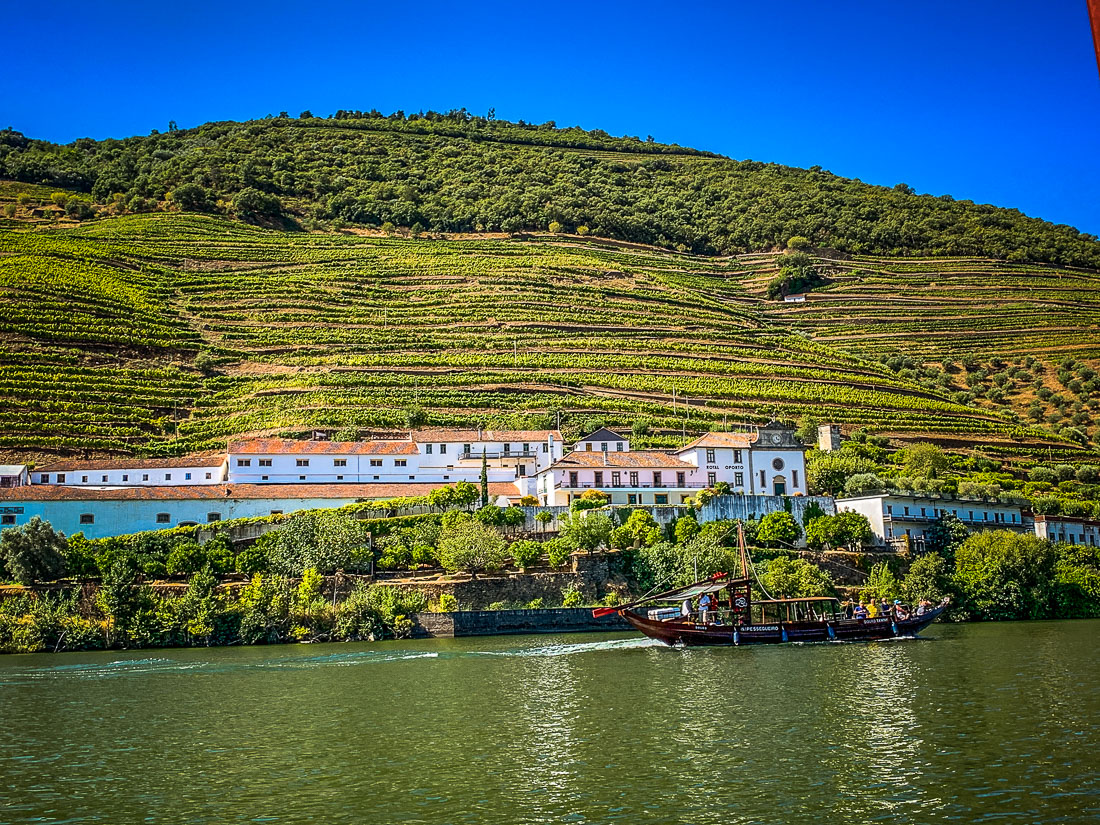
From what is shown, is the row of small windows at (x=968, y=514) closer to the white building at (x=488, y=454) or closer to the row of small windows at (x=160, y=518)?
the white building at (x=488, y=454)

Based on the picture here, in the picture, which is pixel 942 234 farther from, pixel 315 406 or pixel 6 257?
pixel 6 257

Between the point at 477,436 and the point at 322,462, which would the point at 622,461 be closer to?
the point at 477,436

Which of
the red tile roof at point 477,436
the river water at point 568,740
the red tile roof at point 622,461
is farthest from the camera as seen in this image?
the red tile roof at point 477,436

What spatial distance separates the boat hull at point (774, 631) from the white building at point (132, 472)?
1569 inches

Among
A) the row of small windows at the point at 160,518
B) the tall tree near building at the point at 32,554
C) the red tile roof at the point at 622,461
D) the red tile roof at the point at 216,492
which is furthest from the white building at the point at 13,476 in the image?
the red tile roof at the point at 622,461

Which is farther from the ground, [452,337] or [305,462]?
[452,337]

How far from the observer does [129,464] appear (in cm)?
7975

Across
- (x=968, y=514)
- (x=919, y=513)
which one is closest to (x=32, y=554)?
(x=919, y=513)

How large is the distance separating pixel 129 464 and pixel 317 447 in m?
14.1

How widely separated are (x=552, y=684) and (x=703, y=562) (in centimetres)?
2709

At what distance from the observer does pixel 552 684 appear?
1497 inches

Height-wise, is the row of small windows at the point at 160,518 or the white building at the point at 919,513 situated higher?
the row of small windows at the point at 160,518

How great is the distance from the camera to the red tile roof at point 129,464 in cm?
7850

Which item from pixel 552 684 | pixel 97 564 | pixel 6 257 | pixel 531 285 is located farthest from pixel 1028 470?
pixel 6 257
